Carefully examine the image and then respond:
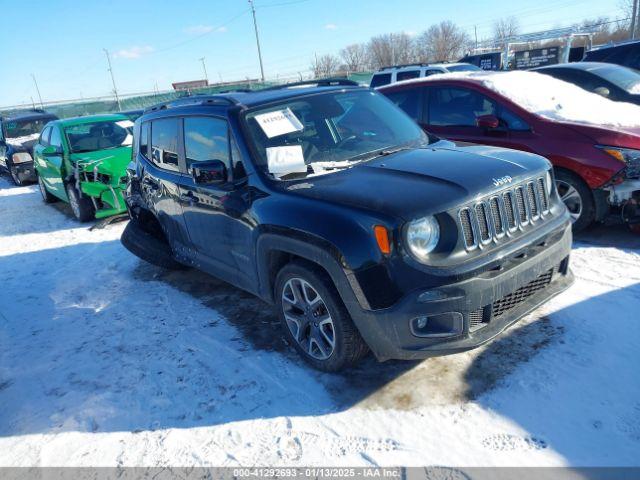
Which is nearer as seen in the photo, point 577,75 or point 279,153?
point 279,153

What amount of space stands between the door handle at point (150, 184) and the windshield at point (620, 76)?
22.6 ft

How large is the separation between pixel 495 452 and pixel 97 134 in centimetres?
901

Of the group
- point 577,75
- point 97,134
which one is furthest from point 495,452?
point 97,134

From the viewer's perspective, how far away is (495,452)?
99.3 inches

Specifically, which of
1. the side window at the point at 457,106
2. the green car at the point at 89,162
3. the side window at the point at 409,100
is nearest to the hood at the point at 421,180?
the side window at the point at 457,106

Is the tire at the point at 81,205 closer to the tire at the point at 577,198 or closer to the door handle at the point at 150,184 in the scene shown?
the door handle at the point at 150,184

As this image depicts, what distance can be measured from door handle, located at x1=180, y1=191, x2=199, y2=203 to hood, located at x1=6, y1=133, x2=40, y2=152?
1118cm

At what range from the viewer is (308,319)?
3.32 m

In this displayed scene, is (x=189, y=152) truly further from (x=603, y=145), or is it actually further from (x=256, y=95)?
(x=603, y=145)

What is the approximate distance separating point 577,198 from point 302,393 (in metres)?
3.64

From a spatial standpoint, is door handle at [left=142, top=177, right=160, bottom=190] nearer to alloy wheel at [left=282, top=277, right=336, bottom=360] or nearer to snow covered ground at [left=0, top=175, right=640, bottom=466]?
snow covered ground at [left=0, top=175, right=640, bottom=466]

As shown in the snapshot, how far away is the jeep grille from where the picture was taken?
281 centimetres

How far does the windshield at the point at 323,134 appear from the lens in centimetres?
354

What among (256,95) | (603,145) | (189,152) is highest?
(256,95)
